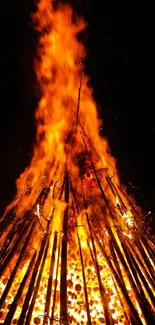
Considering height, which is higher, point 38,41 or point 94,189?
point 38,41

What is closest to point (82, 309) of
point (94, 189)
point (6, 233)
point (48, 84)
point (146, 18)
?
point (6, 233)

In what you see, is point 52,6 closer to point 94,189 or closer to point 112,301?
point 94,189

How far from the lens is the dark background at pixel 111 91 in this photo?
841 centimetres

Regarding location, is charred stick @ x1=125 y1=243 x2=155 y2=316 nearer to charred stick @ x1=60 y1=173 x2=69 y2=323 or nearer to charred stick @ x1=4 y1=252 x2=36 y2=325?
charred stick @ x1=60 y1=173 x2=69 y2=323

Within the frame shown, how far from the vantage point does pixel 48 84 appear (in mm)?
6098

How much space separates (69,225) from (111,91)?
6.80 meters

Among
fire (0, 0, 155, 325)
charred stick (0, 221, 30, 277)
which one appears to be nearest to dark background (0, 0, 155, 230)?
fire (0, 0, 155, 325)

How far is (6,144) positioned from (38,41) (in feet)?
12.3

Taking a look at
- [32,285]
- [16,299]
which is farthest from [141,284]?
[16,299]

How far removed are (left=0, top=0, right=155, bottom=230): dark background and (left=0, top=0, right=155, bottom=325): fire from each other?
2.07 metres

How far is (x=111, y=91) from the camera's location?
10.1 metres

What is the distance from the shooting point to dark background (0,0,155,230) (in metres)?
8.41

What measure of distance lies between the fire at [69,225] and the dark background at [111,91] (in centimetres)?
207

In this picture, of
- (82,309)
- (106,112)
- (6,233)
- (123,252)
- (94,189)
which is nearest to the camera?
(82,309)
